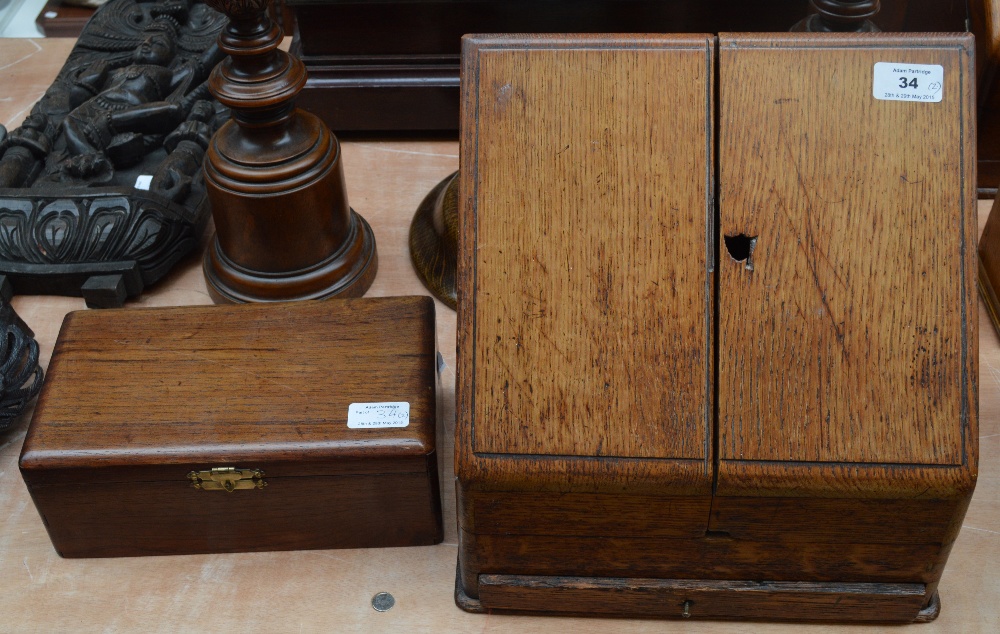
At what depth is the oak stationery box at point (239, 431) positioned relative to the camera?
137 cm

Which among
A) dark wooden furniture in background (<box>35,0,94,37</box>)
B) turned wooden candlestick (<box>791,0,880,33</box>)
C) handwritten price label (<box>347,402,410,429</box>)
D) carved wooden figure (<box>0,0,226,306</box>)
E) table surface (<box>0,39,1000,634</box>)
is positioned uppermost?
turned wooden candlestick (<box>791,0,880,33</box>)

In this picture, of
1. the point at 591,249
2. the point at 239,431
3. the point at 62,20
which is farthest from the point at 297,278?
the point at 62,20

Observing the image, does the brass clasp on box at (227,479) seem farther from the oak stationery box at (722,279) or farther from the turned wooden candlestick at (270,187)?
the turned wooden candlestick at (270,187)

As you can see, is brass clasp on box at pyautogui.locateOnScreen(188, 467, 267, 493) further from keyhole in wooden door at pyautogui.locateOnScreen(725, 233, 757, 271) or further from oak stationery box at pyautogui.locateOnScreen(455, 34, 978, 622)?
keyhole in wooden door at pyautogui.locateOnScreen(725, 233, 757, 271)

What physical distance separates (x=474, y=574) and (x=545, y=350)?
0.34 metres

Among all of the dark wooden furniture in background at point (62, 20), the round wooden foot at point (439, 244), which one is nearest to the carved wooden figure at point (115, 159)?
the dark wooden furniture in background at point (62, 20)

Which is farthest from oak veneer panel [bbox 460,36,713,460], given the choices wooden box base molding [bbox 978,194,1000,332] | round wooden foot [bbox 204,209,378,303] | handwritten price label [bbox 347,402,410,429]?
wooden box base molding [bbox 978,194,1000,332]

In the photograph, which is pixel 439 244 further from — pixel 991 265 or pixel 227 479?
pixel 991 265

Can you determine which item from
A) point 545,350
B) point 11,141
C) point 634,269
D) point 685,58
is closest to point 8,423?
point 11,141

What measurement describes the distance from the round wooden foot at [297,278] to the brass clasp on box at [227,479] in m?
0.49

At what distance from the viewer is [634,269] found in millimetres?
1192

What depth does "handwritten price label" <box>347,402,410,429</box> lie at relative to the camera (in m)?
1.39

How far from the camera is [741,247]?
1199mm

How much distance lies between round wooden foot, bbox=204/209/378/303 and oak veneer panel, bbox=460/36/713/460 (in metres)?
0.67
